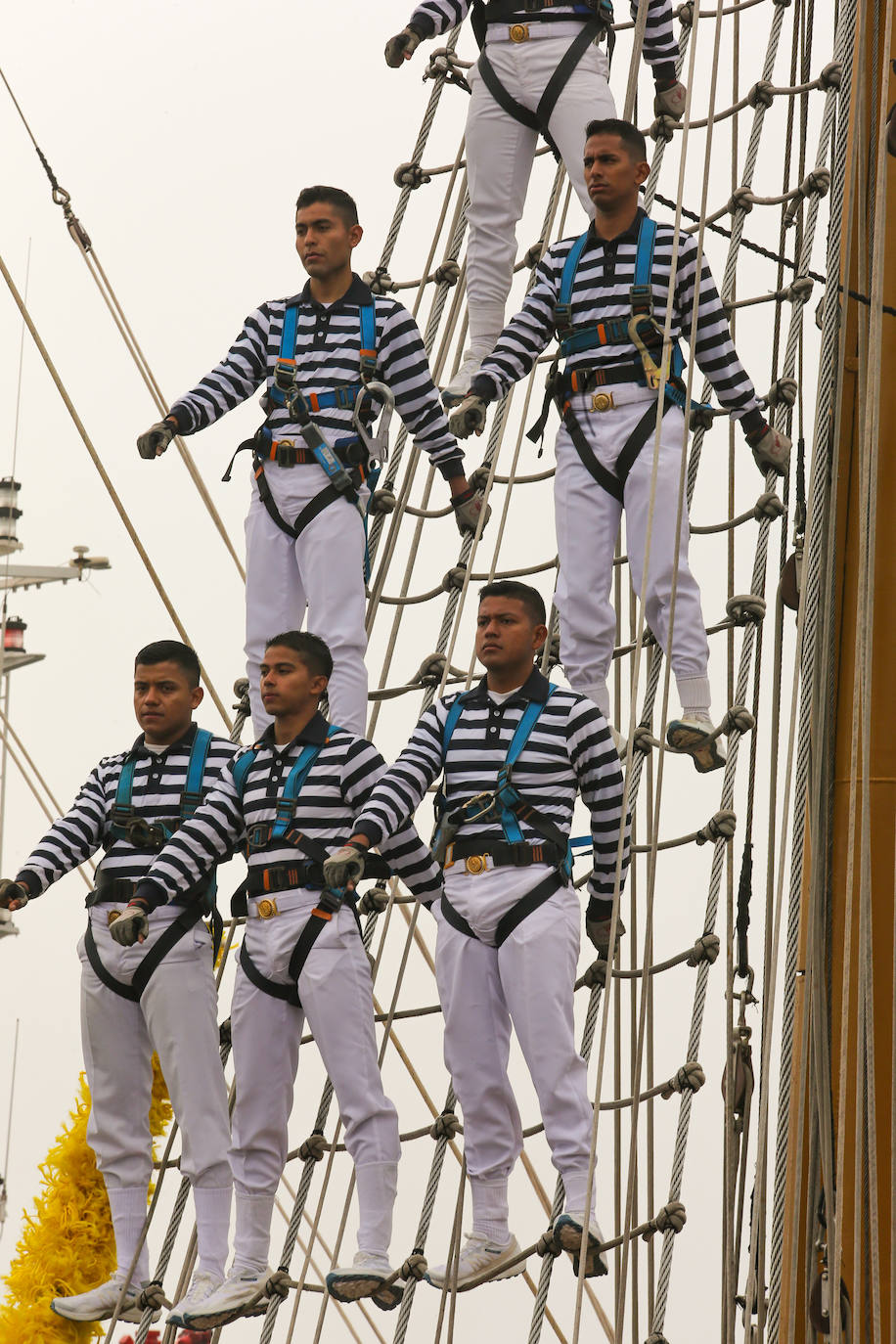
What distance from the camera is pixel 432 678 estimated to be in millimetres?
4617

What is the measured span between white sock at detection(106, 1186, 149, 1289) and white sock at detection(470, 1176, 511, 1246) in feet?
2.15

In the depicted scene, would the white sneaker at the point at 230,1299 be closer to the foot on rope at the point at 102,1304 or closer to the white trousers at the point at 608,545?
the foot on rope at the point at 102,1304

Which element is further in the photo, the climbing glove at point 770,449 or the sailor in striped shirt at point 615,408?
the climbing glove at point 770,449

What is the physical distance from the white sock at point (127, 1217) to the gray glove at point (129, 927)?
1.82 feet

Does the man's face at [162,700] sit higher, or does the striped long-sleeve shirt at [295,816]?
the man's face at [162,700]

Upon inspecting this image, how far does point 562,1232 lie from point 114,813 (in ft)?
3.65

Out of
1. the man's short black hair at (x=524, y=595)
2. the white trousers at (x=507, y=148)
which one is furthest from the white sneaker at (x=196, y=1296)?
the white trousers at (x=507, y=148)

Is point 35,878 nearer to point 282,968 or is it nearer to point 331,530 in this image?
point 282,968

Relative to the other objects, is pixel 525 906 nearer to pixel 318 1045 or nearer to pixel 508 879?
pixel 508 879

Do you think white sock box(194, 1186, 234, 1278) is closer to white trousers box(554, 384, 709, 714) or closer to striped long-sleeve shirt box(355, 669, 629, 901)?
striped long-sleeve shirt box(355, 669, 629, 901)

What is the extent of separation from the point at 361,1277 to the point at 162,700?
107cm

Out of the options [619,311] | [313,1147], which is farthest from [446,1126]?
[619,311]

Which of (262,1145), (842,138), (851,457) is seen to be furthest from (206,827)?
(842,138)

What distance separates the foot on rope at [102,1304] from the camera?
3.92 meters
